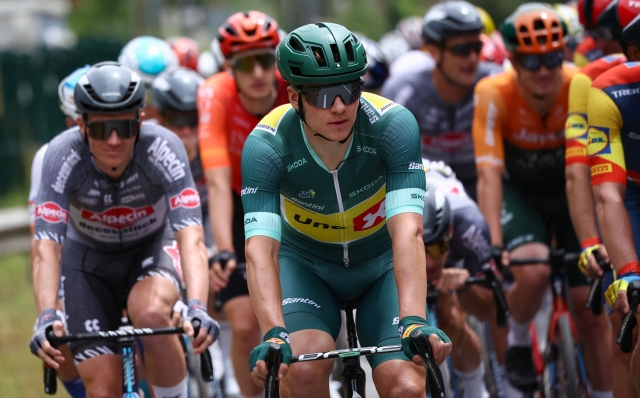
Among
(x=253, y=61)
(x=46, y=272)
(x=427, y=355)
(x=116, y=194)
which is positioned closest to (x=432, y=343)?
(x=427, y=355)

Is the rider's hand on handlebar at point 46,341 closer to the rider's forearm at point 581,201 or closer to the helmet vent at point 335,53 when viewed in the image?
Result: the helmet vent at point 335,53

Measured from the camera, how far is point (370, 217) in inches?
212

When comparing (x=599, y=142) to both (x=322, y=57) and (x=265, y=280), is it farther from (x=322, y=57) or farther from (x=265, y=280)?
(x=265, y=280)

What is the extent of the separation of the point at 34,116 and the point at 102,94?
13514 millimetres

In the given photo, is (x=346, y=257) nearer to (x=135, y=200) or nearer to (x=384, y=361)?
(x=384, y=361)

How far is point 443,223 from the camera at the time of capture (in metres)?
6.39

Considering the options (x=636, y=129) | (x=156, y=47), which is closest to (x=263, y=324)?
(x=636, y=129)

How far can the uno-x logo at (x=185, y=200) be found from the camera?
20.2 ft

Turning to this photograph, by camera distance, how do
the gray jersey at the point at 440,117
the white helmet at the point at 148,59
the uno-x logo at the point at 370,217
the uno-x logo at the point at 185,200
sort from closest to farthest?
the uno-x logo at the point at 370,217 → the uno-x logo at the point at 185,200 → the gray jersey at the point at 440,117 → the white helmet at the point at 148,59

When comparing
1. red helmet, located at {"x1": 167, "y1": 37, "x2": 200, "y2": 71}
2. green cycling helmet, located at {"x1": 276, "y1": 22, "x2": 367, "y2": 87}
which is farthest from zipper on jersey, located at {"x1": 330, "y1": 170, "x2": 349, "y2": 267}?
red helmet, located at {"x1": 167, "y1": 37, "x2": 200, "y2": 71}

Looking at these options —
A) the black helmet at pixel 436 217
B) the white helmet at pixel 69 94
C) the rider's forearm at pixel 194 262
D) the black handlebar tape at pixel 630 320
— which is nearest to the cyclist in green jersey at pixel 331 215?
the rider's forearm at pixel 194 262

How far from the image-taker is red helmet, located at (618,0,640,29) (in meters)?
6.21

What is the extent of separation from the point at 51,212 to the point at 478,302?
2.92 metres

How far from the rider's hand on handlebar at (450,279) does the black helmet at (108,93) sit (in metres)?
2.12
